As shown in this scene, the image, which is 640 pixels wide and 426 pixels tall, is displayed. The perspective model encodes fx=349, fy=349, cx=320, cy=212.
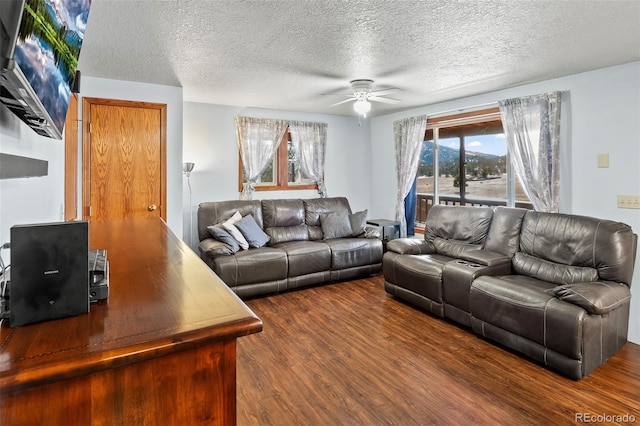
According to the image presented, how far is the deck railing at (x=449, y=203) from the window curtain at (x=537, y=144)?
0.38 m

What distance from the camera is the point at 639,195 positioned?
123 inches

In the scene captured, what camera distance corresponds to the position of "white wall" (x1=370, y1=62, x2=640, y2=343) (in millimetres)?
3168

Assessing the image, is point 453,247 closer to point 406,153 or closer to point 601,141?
point 601,141

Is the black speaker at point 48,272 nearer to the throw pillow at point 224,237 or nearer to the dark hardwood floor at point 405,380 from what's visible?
the dark hardwood floor at point 405,380

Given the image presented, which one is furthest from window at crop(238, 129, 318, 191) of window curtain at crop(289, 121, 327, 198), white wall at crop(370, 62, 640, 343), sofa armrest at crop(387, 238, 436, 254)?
white wall at crop(370, 62, 640, 343)

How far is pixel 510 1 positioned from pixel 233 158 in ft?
13.3

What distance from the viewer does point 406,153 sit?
556cm

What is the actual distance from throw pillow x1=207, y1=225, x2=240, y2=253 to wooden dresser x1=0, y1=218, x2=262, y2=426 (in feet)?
11.0

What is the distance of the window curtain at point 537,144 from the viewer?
369cm

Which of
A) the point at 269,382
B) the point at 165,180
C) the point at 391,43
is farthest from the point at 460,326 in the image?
the point at 165,180

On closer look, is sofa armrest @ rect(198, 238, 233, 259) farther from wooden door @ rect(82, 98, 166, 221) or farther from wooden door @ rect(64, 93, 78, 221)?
wooden door @ rect(64, 93, 78, 221)

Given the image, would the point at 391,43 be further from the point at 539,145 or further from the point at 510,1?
the point at 539,145

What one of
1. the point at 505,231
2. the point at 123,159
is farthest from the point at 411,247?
the point at 123,159

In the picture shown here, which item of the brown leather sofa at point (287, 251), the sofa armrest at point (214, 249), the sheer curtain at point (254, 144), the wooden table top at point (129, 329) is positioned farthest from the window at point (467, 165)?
the wooden table top at point (129, 329)
